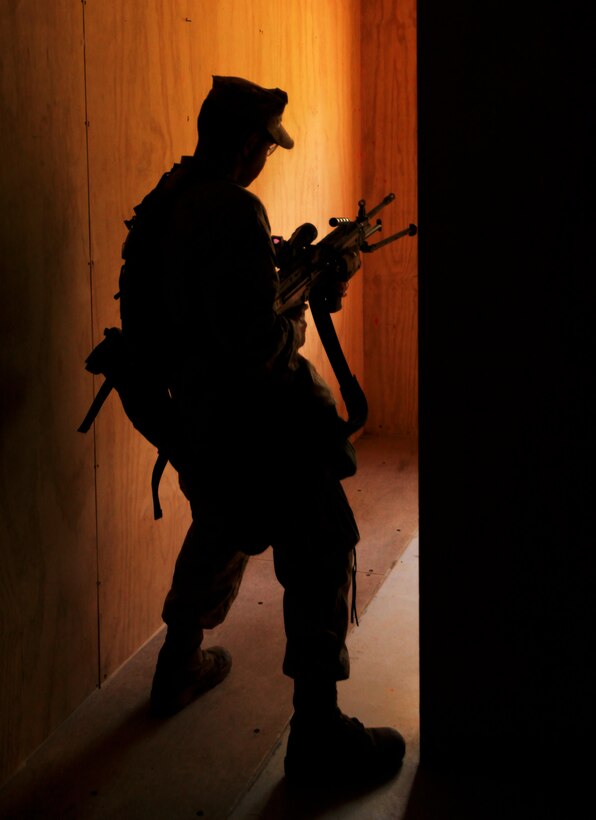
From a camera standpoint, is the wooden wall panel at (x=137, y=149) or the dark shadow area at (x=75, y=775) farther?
the wooden wall panel at (x=137, y=149)

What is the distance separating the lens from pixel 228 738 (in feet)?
6.42

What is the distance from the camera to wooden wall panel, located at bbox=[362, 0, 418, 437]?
417cm

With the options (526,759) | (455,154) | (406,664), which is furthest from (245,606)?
(455,154)

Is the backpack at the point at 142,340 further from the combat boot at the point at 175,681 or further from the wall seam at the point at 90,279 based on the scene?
the combat boot at the point at 175,681

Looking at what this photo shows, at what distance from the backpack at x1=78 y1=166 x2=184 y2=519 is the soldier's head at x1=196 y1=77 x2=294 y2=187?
14cm

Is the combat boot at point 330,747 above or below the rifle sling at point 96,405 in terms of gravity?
below

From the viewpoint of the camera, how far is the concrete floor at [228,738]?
1740mm

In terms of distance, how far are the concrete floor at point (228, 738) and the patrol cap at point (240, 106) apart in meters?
1.31

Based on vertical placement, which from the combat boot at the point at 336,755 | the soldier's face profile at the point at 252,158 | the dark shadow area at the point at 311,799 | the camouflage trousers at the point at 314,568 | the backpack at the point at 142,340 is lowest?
the dark shadow area at the point at 311,799

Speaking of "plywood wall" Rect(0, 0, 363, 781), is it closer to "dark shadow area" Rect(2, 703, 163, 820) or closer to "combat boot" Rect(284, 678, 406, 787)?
"dark shadow area" Rect(2, 703, 163, 820)

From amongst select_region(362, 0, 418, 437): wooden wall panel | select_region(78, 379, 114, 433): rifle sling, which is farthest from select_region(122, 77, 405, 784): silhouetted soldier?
select_region(362, 0, 418, 437): wooden wall panel

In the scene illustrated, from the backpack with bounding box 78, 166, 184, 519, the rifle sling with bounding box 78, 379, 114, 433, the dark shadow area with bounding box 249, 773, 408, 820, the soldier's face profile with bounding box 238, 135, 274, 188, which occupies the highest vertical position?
the soldier's face profile with bounding box 238, 135, 274, 188

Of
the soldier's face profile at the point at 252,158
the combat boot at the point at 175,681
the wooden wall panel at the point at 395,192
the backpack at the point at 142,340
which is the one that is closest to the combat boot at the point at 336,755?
the combat boot at the point at 175,681

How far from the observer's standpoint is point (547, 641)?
5.44ft
